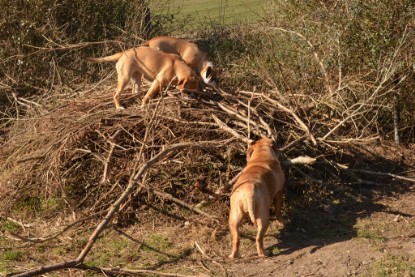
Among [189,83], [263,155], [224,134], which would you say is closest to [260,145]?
[263,155]

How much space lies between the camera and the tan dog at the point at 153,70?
9445 millimetres

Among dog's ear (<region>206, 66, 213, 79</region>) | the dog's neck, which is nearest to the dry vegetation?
the dog's neck

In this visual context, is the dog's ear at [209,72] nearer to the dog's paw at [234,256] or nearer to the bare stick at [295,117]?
the bare stick at [295,117]

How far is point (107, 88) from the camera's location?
1020cm

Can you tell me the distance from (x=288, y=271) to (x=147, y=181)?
2.42 m

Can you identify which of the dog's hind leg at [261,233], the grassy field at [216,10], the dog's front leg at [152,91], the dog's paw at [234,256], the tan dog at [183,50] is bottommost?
the grassy field at [216,10]

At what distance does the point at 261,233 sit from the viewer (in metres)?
6.66

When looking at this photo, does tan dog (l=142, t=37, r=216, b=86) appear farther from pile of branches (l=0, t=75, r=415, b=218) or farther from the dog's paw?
the dog's paw

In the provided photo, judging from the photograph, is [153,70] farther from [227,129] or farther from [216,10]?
[216,10]

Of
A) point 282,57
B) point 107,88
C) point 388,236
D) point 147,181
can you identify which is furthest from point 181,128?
point 282,57

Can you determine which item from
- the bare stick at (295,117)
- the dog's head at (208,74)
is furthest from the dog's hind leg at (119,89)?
the bare stick at (295,117)

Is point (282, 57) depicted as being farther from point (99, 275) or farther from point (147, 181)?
point (99, 275)

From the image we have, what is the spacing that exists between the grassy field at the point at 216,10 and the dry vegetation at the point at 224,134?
4315 millimetres

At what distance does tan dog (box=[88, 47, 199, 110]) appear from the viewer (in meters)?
9.45
